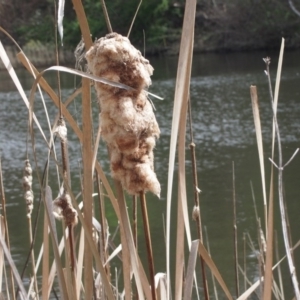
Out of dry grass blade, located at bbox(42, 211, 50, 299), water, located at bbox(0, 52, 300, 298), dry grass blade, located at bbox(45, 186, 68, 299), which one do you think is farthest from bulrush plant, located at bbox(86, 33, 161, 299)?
water, located at bbox(0, 52, 300, 298)

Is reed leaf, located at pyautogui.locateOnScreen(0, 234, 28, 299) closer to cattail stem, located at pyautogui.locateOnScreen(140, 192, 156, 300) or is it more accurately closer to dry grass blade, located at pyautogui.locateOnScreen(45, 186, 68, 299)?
dry grass blade, located at pyautogui.locateOnScreen(45, 186, 68, 299)

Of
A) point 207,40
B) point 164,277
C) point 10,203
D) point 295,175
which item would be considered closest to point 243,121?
point 295,175

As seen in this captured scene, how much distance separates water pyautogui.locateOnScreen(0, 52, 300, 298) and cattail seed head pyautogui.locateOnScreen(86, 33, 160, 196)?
556mm

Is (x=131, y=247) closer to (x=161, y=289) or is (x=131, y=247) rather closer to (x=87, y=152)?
(x=87, y=152)

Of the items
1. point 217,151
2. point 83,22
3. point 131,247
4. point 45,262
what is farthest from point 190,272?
point 217,151

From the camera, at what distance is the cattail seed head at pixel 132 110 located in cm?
72

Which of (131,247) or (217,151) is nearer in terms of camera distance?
(131,247)

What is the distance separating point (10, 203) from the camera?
8.06 metres

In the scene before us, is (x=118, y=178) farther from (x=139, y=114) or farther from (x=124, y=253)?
(x=124, y=253)

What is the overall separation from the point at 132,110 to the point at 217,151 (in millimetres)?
9612

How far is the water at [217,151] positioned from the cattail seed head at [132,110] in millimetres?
556

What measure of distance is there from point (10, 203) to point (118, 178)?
24.6ft

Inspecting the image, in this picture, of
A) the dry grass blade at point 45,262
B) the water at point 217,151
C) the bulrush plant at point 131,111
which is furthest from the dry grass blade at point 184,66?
the water at point 217,151

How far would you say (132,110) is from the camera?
2.33 feet
